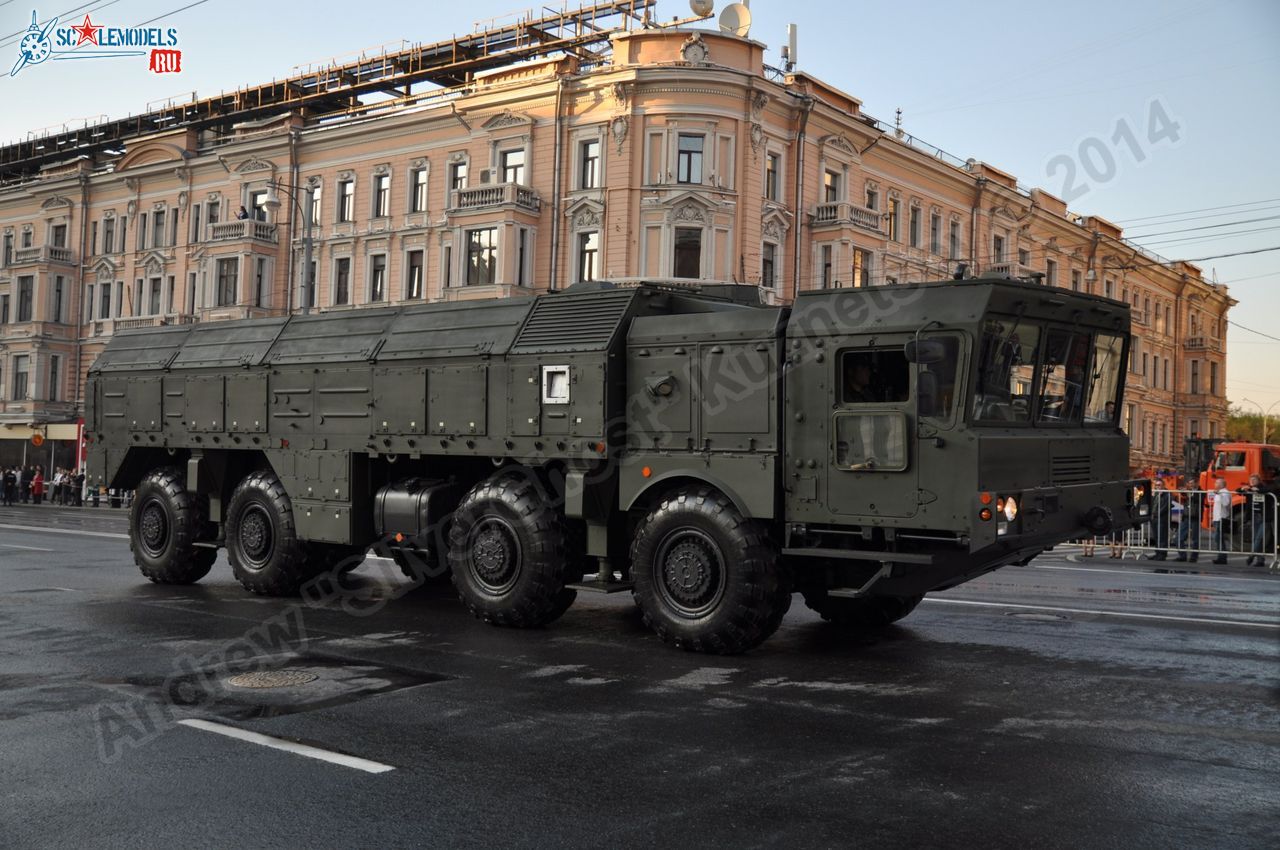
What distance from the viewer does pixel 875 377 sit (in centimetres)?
872

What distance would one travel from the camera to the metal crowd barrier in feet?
Answer: 70.2

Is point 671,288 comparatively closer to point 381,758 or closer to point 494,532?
point 494,532

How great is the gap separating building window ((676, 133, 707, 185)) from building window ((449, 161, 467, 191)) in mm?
9516

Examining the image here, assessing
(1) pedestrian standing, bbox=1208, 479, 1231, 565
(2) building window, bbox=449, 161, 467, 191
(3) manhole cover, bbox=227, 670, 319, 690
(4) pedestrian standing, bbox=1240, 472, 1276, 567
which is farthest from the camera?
(2) building window, bbox=449, 161, 467, 191

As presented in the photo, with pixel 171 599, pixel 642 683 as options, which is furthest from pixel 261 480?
pixel 642 683

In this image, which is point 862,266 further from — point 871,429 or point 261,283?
point 871,429

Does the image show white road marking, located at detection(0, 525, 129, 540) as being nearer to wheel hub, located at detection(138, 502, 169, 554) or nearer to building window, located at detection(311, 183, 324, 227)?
wheel hub, located at detection(138, 502, 169, 554)

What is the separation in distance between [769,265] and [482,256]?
10.8m

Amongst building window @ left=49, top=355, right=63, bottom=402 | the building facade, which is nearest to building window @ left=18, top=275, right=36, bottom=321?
the building facade

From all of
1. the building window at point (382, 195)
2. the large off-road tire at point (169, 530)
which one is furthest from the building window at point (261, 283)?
the large off-road tire at point (169, 530)

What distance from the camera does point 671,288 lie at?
10477mm

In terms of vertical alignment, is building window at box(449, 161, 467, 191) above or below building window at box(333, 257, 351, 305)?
above

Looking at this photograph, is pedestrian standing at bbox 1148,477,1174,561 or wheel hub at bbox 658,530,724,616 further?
pedestrian standing at bbox 1148,477,1174,561

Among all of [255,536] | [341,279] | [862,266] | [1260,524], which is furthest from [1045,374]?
[341,279]
